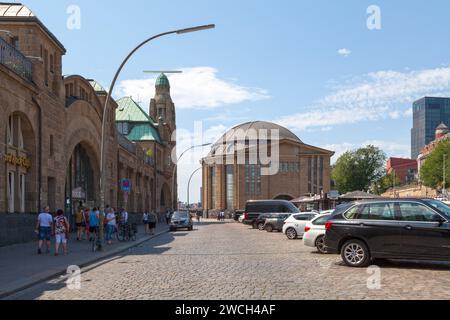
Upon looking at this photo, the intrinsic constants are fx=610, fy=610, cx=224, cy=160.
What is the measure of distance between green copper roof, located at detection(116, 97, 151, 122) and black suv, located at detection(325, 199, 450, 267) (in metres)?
72.8

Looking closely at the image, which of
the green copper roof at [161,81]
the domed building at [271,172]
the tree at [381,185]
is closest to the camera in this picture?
the green copper roof at [161,81]

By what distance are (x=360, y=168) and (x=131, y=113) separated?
2519 inches

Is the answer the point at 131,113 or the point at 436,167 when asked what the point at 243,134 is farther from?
the point at 436,167

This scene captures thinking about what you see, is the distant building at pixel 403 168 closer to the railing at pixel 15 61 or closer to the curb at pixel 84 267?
the railing at pixel 15 61

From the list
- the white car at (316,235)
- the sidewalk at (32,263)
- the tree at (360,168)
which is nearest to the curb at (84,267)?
the sidewalk at (32,263)

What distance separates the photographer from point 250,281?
12820mm

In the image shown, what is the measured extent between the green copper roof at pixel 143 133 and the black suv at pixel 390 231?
67.1m

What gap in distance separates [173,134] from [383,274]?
92961 millimetres

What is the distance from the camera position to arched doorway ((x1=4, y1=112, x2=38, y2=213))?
86.1 feet

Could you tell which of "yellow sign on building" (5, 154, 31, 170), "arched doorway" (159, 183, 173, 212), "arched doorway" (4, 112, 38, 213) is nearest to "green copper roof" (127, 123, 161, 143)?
"arched doorway" (159, 183, 173, 212)

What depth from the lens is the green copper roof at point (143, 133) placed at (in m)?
82.4

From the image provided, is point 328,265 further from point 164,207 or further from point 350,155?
point 350,155

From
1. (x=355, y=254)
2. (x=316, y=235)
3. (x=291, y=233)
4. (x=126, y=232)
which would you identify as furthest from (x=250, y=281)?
(x=126, y=232)

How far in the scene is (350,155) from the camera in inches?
5340
